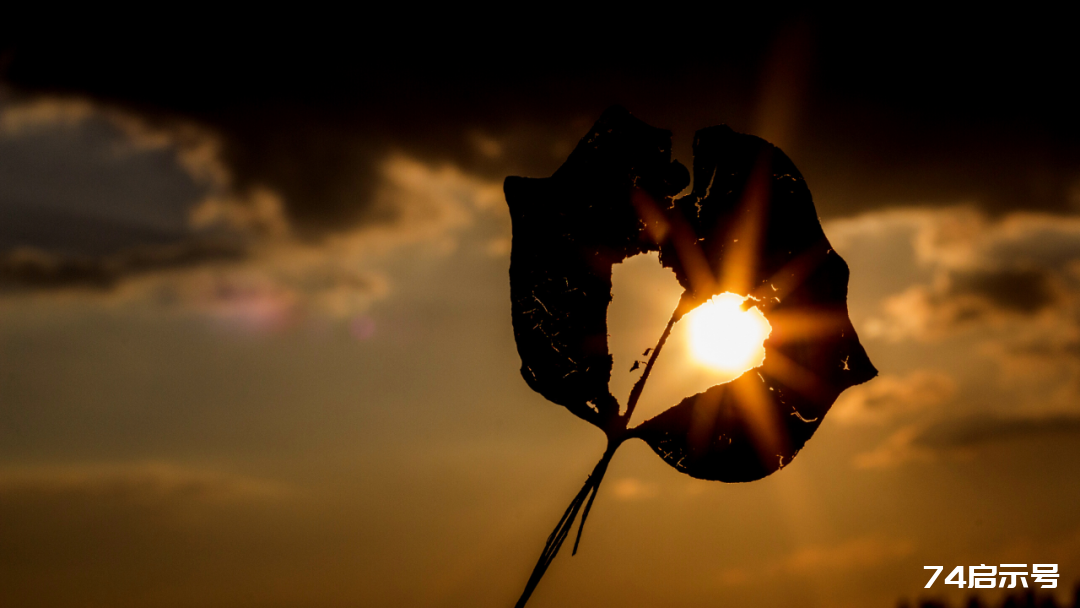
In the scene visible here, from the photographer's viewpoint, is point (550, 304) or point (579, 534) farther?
point (550, 304)

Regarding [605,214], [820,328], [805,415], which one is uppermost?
[605,214]

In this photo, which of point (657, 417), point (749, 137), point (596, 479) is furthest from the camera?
point (749, 137)

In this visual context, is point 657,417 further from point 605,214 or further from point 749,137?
point 749,137

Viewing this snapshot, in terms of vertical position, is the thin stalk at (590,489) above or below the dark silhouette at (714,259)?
below

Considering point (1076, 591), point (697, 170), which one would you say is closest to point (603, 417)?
point (697, 170)

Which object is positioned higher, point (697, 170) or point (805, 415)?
point (697, 170)

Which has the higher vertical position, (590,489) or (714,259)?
(714,259)

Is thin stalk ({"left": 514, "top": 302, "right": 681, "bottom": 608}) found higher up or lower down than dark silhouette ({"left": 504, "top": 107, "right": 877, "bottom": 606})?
lower down

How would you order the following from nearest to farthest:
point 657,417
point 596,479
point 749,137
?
point 596,479, point 657,417, point 749,137
